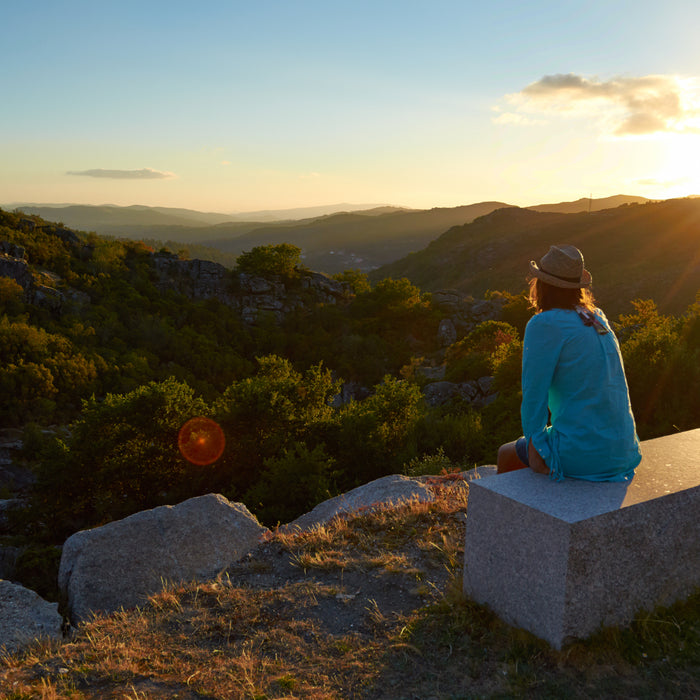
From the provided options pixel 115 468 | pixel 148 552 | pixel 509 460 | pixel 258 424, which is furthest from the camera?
pixel 258 424

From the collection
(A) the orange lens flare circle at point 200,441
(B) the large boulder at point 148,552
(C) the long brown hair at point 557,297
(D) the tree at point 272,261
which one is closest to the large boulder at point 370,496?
(B) the large boulder at point 148,552

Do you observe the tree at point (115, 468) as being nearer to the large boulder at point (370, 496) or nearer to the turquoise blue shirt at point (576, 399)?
the large boulder at point (370, 496)

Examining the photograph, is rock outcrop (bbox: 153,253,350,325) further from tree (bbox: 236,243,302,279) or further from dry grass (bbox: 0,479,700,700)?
dry grass (bbox: 0,479,700,700)

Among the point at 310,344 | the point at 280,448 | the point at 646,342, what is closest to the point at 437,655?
the point at 646,342

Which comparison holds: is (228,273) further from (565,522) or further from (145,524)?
(565,522)

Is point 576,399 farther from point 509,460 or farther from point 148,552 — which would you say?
point 148,552

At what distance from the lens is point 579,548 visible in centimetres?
294

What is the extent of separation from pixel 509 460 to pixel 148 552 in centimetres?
472

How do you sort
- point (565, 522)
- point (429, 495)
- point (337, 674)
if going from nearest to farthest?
point (565, 522) → point (337, 674) → point (429, 495)

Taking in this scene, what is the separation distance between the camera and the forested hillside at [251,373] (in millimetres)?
13891

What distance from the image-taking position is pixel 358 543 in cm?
518

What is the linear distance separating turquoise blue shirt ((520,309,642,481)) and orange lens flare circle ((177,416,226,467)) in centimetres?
1362

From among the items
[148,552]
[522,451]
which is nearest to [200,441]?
[148,552]

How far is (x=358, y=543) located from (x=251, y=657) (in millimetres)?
1993
